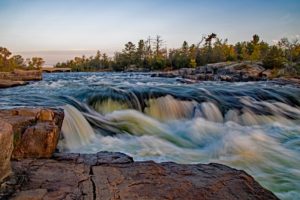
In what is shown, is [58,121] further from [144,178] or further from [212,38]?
[212,38]

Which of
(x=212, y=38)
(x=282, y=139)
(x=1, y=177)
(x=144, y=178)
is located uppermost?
(x=212, y=38)

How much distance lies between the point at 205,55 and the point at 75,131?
47959mm

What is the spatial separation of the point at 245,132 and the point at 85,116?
→ 14.9ft

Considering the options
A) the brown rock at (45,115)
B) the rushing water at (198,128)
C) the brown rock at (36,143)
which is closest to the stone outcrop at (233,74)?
the rushing water at (198,128)

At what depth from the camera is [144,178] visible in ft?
10.1

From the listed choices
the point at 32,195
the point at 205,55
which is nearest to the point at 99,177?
the point at 32,195

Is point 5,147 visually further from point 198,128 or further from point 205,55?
point 205,55

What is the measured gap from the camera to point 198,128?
8070mm

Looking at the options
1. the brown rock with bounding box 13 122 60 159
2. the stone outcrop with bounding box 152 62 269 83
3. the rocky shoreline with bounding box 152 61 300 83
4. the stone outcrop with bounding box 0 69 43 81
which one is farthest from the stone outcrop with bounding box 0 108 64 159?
the stone outcrop with bounding box 0 69 43 81

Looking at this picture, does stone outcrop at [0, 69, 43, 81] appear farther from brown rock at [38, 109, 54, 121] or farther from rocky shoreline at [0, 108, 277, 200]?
rocky shoreline at [0, 108, 277, 200]

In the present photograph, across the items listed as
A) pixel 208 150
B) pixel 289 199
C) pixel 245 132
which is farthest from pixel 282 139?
pixel 289 199

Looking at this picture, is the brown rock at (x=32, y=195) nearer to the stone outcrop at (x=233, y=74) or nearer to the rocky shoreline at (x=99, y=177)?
the rocky shoreline at (x=99, y=177)

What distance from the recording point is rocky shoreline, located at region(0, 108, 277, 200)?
2588 mm

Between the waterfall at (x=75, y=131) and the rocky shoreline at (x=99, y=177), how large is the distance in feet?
6.79
